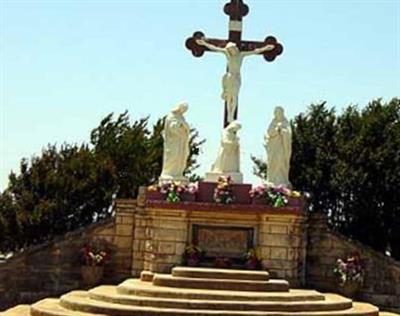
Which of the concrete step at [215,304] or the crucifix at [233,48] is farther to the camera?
the crucifix at [233,48]

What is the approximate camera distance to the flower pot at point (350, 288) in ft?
61.4

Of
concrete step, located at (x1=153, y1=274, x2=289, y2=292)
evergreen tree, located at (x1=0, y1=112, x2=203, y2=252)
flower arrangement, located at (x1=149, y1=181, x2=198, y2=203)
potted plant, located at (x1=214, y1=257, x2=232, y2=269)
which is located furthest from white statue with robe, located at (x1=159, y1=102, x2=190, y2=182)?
evergreen tree, located at (x1=0, y1=112, x2=203, y2=252)

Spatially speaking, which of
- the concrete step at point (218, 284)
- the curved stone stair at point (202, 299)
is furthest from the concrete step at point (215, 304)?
the concrete step at point (218, 284)

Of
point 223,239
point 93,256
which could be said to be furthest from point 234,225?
point 93,256

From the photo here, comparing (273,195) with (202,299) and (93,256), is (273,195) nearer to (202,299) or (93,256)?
(202,299)

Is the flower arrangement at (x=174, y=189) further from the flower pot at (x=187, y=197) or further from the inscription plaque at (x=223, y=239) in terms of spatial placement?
the inscription plaque at (x=223, y=239)

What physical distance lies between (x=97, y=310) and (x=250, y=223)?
4828 millimetres

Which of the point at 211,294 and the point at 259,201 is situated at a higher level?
the point at 259,201

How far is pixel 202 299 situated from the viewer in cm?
1524

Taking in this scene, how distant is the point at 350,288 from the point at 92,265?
624cm

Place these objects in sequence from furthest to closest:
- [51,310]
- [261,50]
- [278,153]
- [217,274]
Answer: [261,50] < [278,153] < [217,274] < [51,310]

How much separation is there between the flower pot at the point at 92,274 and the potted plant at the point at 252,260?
3.66 m

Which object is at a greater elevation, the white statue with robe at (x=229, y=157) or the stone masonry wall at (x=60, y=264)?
the white statue with robe at (x=229, y=157)

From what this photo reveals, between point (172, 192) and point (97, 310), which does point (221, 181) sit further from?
point (97, 310)
